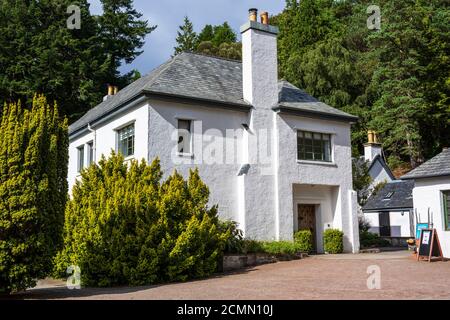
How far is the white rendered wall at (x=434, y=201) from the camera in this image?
60.4 ft

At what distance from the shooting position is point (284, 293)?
1089 centimetres

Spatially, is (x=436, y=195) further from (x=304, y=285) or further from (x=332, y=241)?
(x=304, y=285)

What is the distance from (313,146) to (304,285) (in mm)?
11086

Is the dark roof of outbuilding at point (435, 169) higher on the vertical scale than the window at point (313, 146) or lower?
lower

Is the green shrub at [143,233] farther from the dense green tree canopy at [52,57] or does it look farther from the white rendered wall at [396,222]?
the dense green tree canopy at [52,57]

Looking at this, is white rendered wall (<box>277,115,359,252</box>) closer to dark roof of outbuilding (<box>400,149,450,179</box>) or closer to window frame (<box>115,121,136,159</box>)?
dark roof of outbuilding (<box>400,149,450,179</box>)

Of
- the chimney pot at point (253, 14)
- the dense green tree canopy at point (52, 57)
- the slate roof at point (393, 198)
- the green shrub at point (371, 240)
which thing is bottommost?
the green shrub at point (371, 240)

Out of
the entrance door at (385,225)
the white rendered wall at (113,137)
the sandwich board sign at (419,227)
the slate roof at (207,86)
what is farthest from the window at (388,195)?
the white rendered wall at (113,137)

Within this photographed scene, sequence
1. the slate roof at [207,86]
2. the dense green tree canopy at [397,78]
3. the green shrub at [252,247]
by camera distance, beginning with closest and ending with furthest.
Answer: the green shrub at [252,247] → the slate roof at [207,86] → the dense green tree canopy at [397,78]

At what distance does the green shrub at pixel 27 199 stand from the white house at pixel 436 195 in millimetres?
13431

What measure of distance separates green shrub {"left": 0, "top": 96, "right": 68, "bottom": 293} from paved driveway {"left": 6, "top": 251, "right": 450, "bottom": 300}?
884mm
